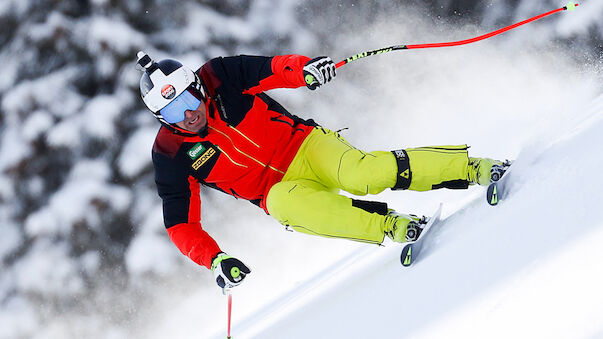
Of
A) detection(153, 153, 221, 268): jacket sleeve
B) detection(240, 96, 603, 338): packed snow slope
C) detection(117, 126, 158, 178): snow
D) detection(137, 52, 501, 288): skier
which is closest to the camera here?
detection(240, 96, 603, 338): packed snow slope

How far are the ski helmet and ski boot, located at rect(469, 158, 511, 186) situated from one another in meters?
1.13

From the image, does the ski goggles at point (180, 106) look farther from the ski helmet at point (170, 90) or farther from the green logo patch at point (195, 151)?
the green logo patch at point (195, 151)

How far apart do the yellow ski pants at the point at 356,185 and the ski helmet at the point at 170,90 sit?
0.50m

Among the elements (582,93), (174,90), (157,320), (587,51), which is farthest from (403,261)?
(157,320)

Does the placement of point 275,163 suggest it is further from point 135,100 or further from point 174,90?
point 135,100

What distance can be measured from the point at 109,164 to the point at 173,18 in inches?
69.2

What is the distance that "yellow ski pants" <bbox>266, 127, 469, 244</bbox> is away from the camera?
82.7 inches

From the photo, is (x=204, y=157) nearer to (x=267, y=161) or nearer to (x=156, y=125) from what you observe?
(x=267, y=161)

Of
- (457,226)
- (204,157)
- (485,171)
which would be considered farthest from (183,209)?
(485,171)

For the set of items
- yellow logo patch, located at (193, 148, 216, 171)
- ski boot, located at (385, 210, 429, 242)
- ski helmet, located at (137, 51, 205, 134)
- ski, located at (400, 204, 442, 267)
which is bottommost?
ski, located at (400, 204, 442, 267)

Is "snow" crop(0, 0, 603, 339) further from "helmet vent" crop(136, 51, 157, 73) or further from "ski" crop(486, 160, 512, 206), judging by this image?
"helmet vent" crop(136, 51, 157, 73)

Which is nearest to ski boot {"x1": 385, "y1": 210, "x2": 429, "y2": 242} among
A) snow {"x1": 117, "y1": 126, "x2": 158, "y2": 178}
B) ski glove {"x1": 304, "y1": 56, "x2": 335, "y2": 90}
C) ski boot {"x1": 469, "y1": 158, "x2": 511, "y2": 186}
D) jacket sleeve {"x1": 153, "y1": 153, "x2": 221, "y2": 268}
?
ski boot {"x1": 469, "y1": 158, "x2": 511, "y2": 186}

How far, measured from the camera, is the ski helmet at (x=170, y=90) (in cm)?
232

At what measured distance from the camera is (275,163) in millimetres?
2531
